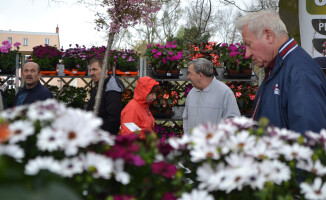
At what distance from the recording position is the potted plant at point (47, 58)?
5.14 meters

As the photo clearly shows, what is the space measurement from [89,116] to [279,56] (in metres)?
1.27

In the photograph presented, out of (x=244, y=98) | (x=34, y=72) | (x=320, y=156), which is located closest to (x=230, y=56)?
(x=244, y=98)

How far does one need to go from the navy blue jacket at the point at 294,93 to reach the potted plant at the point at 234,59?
3388 mm

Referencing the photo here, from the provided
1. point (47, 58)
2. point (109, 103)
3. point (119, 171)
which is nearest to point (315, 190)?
point (119, 171)

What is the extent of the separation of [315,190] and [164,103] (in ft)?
14.2

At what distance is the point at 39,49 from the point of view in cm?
532

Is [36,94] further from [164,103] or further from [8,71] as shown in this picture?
[164,103]

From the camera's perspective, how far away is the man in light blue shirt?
3.39 metres

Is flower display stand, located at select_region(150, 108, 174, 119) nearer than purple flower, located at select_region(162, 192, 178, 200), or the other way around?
purple flower, located at select_region(162, 192, 178, 200)

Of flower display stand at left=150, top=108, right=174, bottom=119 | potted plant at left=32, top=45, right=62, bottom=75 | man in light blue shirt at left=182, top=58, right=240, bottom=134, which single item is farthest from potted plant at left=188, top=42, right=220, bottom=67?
potted plant at left=32, top=45, right=62, bottom=75

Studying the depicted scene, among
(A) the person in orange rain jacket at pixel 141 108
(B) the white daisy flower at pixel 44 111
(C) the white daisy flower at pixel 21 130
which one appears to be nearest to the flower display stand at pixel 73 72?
(A) the person in orange rain jacket at pixel 141 108

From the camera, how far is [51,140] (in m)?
0.72

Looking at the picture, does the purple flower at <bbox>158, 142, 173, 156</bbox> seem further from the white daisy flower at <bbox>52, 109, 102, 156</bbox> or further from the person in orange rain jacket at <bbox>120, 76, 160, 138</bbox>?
the person in orange rain jacket at <bbox>120, 76, 160, 138</bbox>

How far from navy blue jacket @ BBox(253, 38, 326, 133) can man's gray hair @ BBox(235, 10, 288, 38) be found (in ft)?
0.27
